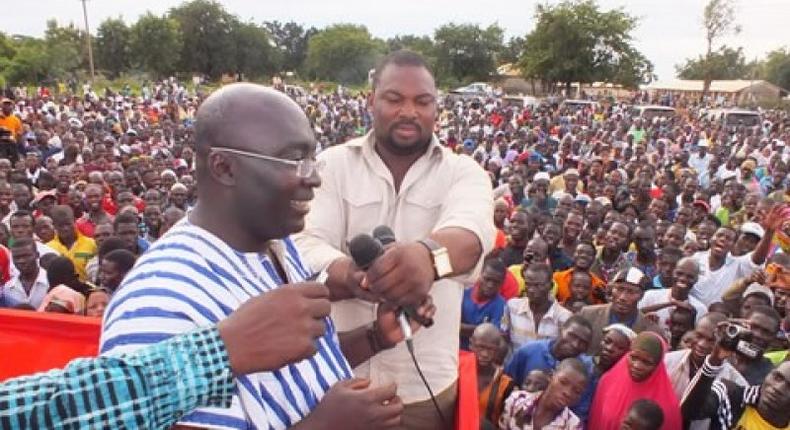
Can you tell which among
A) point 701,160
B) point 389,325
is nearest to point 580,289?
point 389,325

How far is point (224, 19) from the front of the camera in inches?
2213

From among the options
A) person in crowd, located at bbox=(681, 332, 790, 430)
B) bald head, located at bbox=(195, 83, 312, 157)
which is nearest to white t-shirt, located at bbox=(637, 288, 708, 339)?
person in crowd, located at bbox=(681, 332, 790, 430)

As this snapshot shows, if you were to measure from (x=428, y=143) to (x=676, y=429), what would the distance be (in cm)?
253

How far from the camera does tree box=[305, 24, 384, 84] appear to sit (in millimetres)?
57719

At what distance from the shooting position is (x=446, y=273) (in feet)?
4.43

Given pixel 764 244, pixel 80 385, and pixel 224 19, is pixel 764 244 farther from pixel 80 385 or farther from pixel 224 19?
pixel 224 19

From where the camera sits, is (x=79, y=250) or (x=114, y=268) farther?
(x=79, y=250)

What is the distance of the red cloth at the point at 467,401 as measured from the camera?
186cm

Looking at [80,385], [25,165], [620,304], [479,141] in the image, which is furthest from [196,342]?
[479,141]

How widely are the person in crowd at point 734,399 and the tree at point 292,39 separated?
66349mm

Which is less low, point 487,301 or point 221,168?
point 221,168

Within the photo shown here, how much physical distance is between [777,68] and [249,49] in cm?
4893

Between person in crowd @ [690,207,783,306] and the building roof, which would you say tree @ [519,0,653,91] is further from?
person in crowd @ [690,207,783,306]

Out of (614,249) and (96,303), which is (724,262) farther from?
(96,303)
